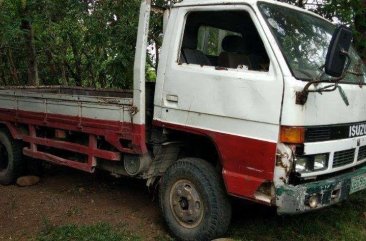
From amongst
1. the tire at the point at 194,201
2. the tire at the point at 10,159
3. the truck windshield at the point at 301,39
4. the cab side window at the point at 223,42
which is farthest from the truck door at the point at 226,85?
the tire at the point at 10,159

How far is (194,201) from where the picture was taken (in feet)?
13.3

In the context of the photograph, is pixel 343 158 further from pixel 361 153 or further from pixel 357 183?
pixel 361 153

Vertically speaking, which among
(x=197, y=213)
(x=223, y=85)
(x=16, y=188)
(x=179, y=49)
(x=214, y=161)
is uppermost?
(x=179, y=49)

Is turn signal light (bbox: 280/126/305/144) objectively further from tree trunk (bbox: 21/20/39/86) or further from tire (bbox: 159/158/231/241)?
tree trunk (bbox: 21/20/39/86)

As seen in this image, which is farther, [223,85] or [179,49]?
[179,49]

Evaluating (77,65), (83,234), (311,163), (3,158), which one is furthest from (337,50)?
(77,65)

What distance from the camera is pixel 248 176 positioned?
11.9 ft

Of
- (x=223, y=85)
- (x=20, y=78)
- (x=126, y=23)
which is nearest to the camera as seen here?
(x=223, y=85)

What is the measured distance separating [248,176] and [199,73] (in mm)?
1050

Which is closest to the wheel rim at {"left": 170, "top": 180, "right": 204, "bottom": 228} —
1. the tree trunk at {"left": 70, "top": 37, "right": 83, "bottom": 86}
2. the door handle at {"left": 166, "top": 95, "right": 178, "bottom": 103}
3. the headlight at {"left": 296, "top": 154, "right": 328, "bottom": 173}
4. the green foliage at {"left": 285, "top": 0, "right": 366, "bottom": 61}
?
the door handle at {"left": 166, "top": 95, "right": 178, "bottom": 103}

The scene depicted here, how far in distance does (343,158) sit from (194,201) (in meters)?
1.44

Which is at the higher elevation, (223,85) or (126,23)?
(126,23)

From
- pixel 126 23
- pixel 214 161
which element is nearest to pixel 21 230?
pixel 214 161

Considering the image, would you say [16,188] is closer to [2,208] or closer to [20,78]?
[2,208]
